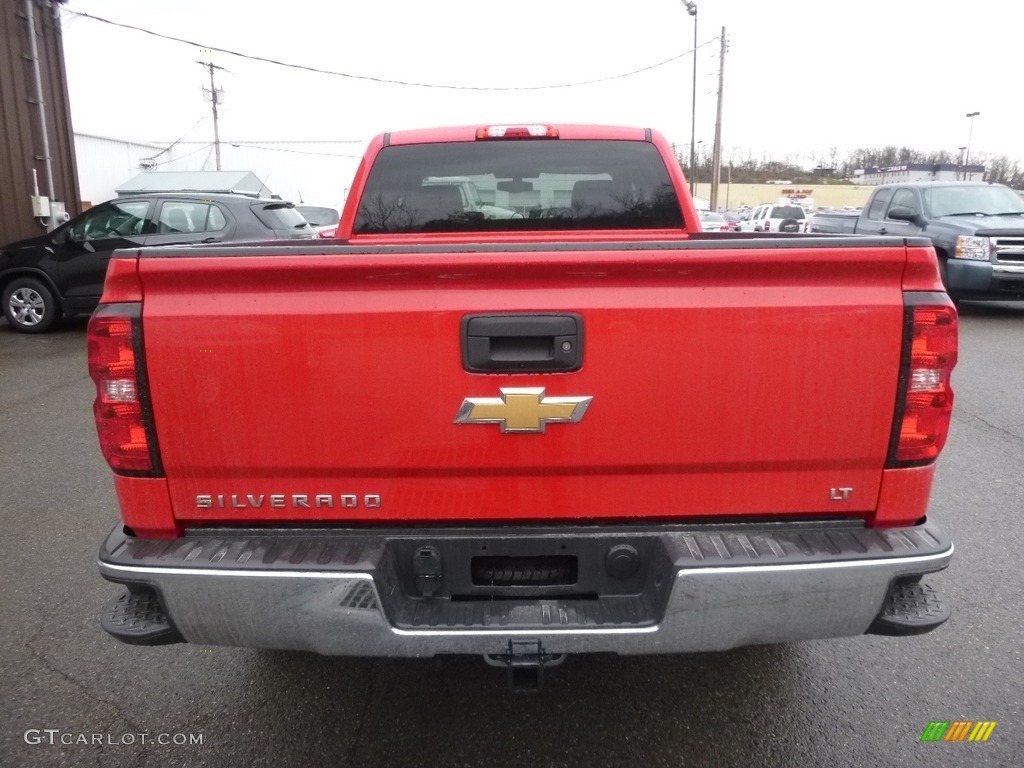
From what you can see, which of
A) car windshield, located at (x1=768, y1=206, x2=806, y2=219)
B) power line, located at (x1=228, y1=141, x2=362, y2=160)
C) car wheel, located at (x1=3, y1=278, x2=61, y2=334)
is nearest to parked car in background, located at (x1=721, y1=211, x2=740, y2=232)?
car windshield, located at (x1=768, y1=206, x2=806, y2=219)

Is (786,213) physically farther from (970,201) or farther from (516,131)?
(516,131)

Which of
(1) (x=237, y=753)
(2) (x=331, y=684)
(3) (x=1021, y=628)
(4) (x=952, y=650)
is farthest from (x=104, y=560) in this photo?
(3) (x=1021, y=628)

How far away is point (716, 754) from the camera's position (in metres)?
2.47

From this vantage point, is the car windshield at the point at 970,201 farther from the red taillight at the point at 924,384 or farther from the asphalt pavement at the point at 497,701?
the red taillight at the point at 924,384

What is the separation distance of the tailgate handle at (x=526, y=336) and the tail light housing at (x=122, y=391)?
87cm

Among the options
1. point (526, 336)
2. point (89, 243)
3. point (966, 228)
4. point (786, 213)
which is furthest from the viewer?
point (786, 213)

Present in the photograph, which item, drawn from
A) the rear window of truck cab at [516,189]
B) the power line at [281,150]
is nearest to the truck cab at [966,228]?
the rear window of truck cab at [516,189]

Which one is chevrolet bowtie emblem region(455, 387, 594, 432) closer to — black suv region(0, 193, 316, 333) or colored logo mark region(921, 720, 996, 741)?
colored logo mark region(921, 720, 996, 741)

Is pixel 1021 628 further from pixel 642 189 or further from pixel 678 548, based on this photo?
pixel 642 189

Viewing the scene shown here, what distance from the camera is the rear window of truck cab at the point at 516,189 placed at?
3881 millimetres

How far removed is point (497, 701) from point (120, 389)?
1.65 metres

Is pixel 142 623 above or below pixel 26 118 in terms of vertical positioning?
below

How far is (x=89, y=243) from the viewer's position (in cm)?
1019

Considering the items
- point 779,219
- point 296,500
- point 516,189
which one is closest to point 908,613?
point 296,500
